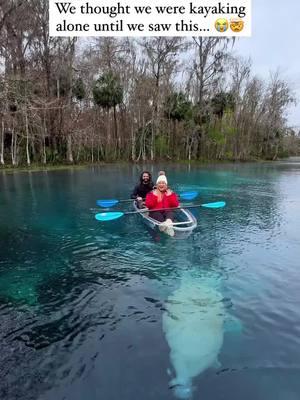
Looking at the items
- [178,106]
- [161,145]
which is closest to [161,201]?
[178,106]

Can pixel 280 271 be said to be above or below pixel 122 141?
below

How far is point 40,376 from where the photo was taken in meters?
3.59

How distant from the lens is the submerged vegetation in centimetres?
2770

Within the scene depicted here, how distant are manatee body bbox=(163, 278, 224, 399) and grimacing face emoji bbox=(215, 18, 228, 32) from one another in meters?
11.0

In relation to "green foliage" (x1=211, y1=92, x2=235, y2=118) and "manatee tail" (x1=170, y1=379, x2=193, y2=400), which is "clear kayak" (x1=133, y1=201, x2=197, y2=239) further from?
"green foliage" (x1=211, y1=92, x2=235, y2=118)

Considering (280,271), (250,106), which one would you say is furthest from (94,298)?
(250,106)

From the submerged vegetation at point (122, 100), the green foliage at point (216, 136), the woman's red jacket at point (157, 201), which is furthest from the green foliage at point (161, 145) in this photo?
the woman's red jacket at point (157, 201)

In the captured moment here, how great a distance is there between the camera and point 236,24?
13453 mm

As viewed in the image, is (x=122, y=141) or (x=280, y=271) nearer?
(x=280, y=271)

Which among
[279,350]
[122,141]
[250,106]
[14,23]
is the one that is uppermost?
[14,23]

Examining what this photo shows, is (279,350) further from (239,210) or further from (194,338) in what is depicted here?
(239,210)

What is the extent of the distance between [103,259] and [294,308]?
361 cm

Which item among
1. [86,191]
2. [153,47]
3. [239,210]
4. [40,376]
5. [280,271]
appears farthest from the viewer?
[153,47]

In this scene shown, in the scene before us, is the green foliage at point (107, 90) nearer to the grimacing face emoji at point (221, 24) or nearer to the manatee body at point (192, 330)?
the grimacing face emoji at point (221, 24)
